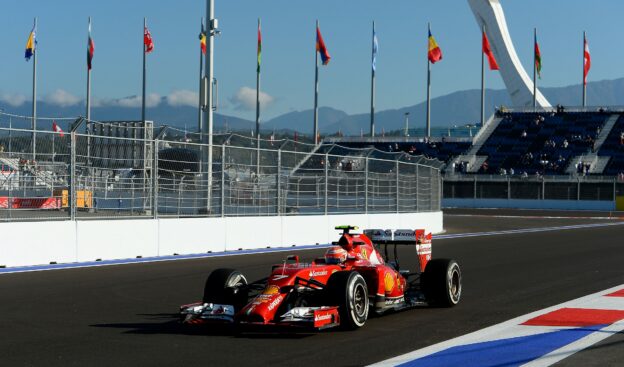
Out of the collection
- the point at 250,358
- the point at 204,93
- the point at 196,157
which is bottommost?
the point at 250,358

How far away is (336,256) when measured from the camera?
978 cm

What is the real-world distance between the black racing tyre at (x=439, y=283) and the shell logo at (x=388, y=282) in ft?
2.71

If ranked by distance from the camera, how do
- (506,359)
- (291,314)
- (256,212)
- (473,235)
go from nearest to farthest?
1. (506,359)
2. (291,314)
3. (256,212)
4. (473,235)

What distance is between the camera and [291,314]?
332 inches

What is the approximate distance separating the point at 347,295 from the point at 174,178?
11.0 m

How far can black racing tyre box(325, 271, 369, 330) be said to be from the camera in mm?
8750

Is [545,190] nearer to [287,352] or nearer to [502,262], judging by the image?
[502,262]

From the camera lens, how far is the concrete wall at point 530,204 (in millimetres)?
57281

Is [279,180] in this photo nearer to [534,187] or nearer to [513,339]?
[513,339]

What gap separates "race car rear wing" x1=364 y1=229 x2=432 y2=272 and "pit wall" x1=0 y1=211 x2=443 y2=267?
22.4 feet

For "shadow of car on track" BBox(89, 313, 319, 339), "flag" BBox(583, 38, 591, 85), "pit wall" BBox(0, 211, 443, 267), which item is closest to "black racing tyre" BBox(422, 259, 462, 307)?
"shadow of car on track" BBox(89, 313, 319, 339)

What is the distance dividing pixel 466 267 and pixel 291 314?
884 centimetres

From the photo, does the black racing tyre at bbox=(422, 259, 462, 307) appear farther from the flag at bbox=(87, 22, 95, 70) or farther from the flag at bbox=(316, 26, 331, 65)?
the flag at bbox=(316, 26, 331, 65)

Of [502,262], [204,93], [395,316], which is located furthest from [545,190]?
[395,316]
